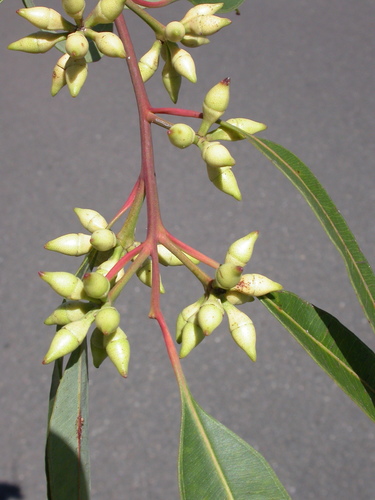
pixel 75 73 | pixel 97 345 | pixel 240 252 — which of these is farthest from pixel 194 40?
pixel 97 345

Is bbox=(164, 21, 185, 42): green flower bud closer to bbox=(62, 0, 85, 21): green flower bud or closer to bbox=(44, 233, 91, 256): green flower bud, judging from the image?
bbox=(62, 0, 85, 21): green flower bud

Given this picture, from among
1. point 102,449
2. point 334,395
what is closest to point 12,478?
point 102,449

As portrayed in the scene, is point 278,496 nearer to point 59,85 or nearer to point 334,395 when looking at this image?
point 59,85

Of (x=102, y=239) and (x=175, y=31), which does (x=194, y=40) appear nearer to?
(x=175, y=31)

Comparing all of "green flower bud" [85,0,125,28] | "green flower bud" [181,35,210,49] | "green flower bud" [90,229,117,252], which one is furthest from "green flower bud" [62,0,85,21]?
"green flower bud" [90,229,117,252]

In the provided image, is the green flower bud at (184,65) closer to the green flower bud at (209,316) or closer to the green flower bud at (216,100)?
the green flower bud at (216,100)
